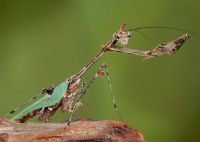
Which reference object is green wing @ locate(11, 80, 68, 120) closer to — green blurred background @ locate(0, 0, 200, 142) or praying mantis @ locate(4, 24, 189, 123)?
praying mantis @ locate(4, 24, 189, 123)

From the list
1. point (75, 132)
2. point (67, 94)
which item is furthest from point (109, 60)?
point (75, 132)

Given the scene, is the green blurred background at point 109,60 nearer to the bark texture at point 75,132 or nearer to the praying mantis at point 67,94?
the praying mantis at point 67,94

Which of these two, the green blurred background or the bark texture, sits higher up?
the green blurred background

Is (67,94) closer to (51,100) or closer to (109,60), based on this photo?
(51,100)

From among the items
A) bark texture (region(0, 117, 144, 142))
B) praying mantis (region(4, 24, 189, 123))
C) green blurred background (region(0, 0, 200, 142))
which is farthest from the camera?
green blurred background (region(0, 0, 200, 142))

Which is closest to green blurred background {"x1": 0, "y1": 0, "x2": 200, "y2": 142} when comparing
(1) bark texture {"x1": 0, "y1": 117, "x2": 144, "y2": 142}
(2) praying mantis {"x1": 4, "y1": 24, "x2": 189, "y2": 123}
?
(2) praying mantis {"x1": 4, "y1": 24, "x2": 189, "y2": 123}

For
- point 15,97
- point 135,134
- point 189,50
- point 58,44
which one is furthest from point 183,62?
point 135,134

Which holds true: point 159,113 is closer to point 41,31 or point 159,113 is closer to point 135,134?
point 41,31
